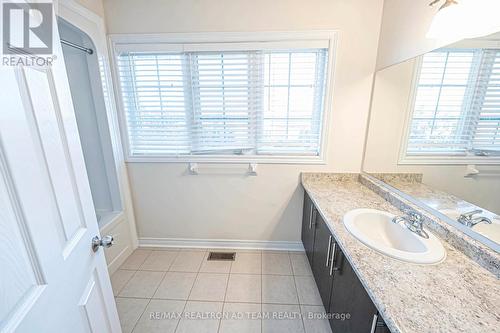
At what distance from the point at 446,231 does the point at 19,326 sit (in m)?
1.74

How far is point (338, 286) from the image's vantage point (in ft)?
4.16

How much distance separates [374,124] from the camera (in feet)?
6.08

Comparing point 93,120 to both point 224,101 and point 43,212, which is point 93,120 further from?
point 43,212

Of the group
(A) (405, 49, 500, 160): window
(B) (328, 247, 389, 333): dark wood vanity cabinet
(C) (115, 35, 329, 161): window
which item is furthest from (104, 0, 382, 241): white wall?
(B) (328, 247, 389, 333): dark wood vanity cabinet

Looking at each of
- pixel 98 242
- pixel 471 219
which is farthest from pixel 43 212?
pixel 471 219

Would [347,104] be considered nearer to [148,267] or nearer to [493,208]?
[493,208]

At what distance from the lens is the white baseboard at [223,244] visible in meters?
2.31

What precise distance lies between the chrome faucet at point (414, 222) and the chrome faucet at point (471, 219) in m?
0.17

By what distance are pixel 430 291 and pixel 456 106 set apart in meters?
1.00

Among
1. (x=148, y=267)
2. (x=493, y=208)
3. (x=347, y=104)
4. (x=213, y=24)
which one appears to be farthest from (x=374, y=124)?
(x=148, y=267)

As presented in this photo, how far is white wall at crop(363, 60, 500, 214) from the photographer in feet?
3.51

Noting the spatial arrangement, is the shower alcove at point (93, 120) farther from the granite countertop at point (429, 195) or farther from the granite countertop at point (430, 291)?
the granite countertop at point (429, 195)

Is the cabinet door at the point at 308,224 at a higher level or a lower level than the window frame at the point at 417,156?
lower
